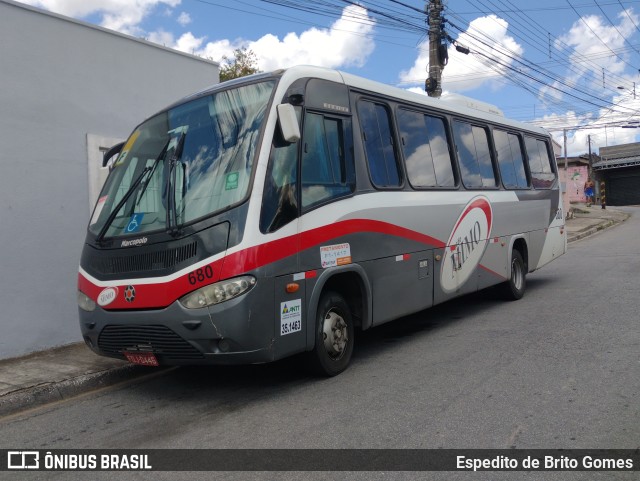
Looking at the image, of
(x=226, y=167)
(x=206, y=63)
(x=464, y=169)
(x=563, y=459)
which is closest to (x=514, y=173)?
(x=464, y=169)

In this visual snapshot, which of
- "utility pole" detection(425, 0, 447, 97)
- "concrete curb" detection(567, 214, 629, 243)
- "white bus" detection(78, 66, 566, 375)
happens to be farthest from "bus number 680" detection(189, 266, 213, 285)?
"concrete curb" detection(567, 214, 629, 243)

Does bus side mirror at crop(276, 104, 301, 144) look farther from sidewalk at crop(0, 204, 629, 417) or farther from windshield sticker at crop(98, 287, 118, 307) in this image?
sidewalk at crop(0, 204, 629, 417)

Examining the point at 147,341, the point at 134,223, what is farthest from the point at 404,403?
the point at 134,223

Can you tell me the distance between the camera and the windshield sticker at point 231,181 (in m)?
5.22

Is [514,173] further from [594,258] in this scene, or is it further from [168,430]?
[168,430]

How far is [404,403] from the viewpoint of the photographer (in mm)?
5082

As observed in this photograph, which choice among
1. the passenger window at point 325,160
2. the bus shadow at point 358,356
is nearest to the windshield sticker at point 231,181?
the passenger window at point 325,160

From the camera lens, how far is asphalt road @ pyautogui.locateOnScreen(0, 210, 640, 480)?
4.32m

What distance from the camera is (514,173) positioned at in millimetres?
10281

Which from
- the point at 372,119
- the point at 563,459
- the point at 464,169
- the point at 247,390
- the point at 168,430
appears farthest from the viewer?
the point at 464,169

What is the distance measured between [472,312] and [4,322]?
21.2 ft

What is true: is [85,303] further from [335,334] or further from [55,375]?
[335,334]

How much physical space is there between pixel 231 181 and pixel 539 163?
7.87m

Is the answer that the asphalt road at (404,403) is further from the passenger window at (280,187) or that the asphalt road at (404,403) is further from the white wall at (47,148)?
the white wall at (47,148)
